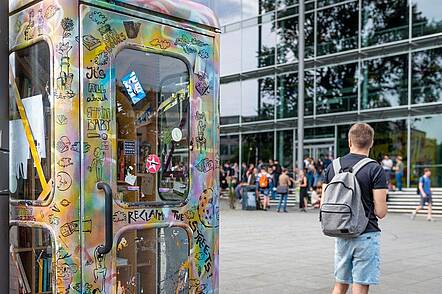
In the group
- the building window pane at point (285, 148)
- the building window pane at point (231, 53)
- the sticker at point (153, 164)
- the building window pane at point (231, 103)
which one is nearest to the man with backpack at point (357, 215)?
the sticker at point (153, 164)

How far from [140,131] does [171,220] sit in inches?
23.2

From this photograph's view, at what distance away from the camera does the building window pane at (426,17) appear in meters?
23.2

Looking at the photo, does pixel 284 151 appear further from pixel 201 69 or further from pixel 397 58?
pixel 201 69

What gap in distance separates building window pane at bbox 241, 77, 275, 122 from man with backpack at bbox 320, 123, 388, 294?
25.3m

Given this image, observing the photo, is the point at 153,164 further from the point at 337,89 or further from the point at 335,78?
the point at 335,78

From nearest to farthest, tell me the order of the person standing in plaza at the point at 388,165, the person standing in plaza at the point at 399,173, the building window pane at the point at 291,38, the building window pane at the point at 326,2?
1. the person standing in plaza at the point at 388,165
2. the person standing in plaza at the point at 399,173
3. the building window pane at the point at 326,2
4. the building window pane at the point at 291,38

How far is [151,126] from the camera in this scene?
3504 mm

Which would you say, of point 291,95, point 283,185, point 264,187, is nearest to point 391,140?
point 291,95

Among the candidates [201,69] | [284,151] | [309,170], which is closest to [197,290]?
[201,69]

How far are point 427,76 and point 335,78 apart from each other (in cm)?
A: 484

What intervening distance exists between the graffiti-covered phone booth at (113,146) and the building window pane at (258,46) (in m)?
26.7

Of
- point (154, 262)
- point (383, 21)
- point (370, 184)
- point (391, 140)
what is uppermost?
point (383, 21)

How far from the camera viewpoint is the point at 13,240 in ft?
10.5

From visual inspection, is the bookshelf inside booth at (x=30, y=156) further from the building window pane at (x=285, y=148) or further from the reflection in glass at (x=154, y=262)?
the building window pane at (x=285, y=148)
